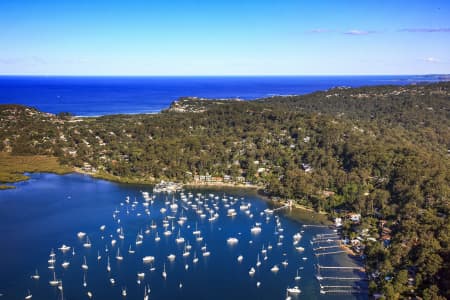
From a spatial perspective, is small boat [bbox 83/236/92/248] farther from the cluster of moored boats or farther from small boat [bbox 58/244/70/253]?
small boat [bbox 58/244/70/253]

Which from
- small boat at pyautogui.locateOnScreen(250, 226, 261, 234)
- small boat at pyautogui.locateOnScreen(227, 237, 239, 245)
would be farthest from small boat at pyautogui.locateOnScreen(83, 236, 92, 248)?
small boat at pyautogui.locateOnScreen(250, 226, 261, 234)

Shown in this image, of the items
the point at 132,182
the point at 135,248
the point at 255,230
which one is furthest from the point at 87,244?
the point at 132,182

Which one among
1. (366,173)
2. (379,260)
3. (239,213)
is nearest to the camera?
(379,260)

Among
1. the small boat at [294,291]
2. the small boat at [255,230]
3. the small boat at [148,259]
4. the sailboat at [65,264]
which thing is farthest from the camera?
the small boat at [255,230]

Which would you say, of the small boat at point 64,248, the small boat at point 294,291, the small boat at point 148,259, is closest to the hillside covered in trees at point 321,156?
the small boat at point 294,291

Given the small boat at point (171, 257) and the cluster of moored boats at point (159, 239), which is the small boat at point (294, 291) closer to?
the cluster of moored boats at point (159, 239)

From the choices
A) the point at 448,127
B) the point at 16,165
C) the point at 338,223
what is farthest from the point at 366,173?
the point at 16,165

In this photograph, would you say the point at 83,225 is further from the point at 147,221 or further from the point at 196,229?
the point at 196,229
